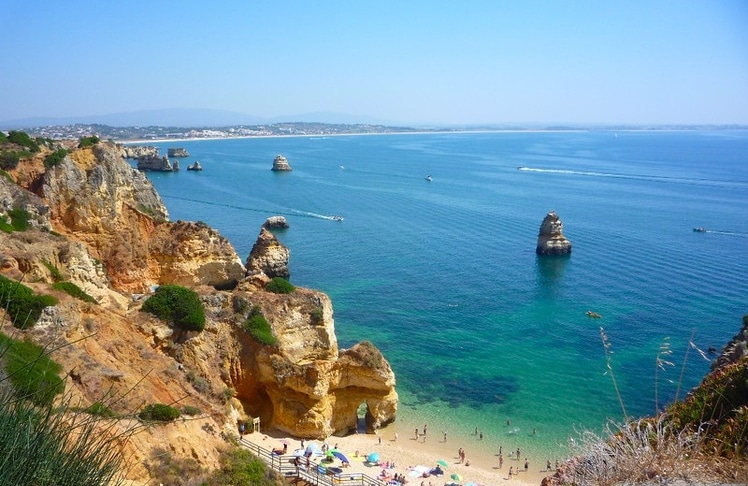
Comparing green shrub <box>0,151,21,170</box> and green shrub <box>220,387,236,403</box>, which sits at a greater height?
green shrub <box>0,151,21,170</box>

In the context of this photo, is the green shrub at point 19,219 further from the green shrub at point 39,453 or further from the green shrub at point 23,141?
the green shrub at point 39,453

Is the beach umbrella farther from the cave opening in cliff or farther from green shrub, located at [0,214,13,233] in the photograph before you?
green shrub, located at [0,214,13,233]

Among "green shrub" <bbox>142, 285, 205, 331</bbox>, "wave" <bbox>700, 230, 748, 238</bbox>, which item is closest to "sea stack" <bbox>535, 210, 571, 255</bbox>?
"wave" <bbox>700, 230, 748, 238</bbox>

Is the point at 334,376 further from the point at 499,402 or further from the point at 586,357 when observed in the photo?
the point at 586,357

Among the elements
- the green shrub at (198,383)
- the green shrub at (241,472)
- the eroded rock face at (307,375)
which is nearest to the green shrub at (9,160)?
the eroded rock face at (307,375)

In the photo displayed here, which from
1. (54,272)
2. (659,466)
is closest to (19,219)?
(54,272)

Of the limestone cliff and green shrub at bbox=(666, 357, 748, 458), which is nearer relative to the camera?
green shrub at bbox=(666, 357, 748, 458)
